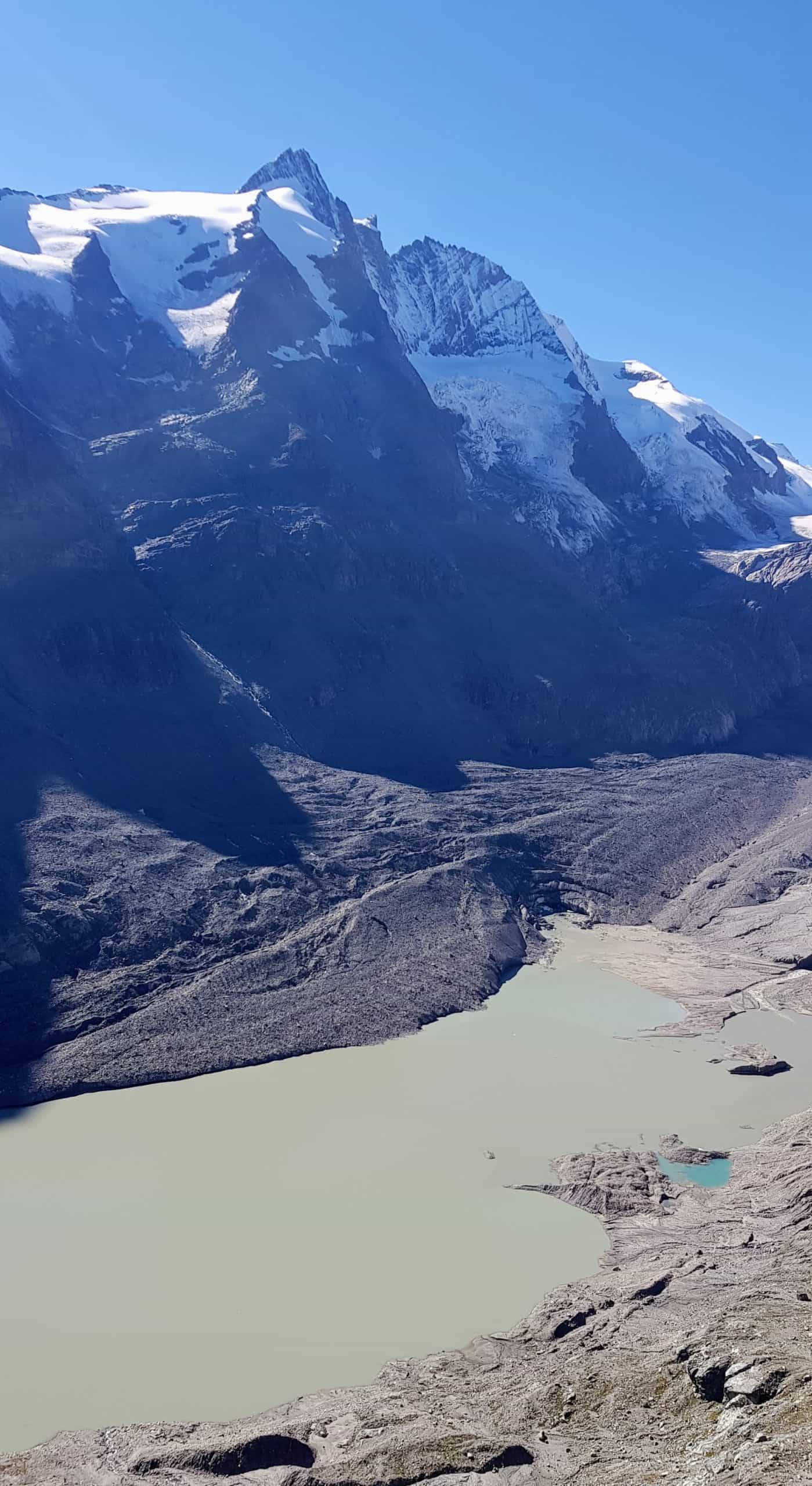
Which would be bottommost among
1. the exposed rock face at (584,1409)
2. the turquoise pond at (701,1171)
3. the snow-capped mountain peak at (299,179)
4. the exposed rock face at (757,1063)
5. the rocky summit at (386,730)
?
the turquoise pond at (701,1171)

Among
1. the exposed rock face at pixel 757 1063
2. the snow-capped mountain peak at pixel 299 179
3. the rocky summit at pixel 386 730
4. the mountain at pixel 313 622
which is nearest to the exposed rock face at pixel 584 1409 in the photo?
the rocky summit at pixel 386 730

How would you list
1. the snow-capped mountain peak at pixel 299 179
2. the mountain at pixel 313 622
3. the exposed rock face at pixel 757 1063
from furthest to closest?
the snow-capped mountain peak at pixel 299 179
the mountain at pixel 313 622
the exposed rock face at pixel 757 1063

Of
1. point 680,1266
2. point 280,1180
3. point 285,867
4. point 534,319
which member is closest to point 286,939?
point 285,867

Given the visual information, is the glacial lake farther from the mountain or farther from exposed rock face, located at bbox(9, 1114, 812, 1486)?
the mountain

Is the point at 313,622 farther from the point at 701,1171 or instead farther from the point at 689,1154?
the point at 701,1171

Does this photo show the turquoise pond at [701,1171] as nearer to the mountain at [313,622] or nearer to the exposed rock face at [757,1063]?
the exposed rock face at [757,1063]

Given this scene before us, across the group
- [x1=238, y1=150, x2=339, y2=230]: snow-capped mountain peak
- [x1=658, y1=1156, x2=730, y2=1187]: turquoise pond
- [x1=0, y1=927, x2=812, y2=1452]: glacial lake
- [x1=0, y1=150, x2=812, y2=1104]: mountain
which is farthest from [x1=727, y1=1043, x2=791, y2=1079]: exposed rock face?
[x1=238, y1=150, x2=339, y2=230]: snow-capped mountain peak

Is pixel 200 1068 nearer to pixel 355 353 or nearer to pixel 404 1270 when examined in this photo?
pixel 404 1270
